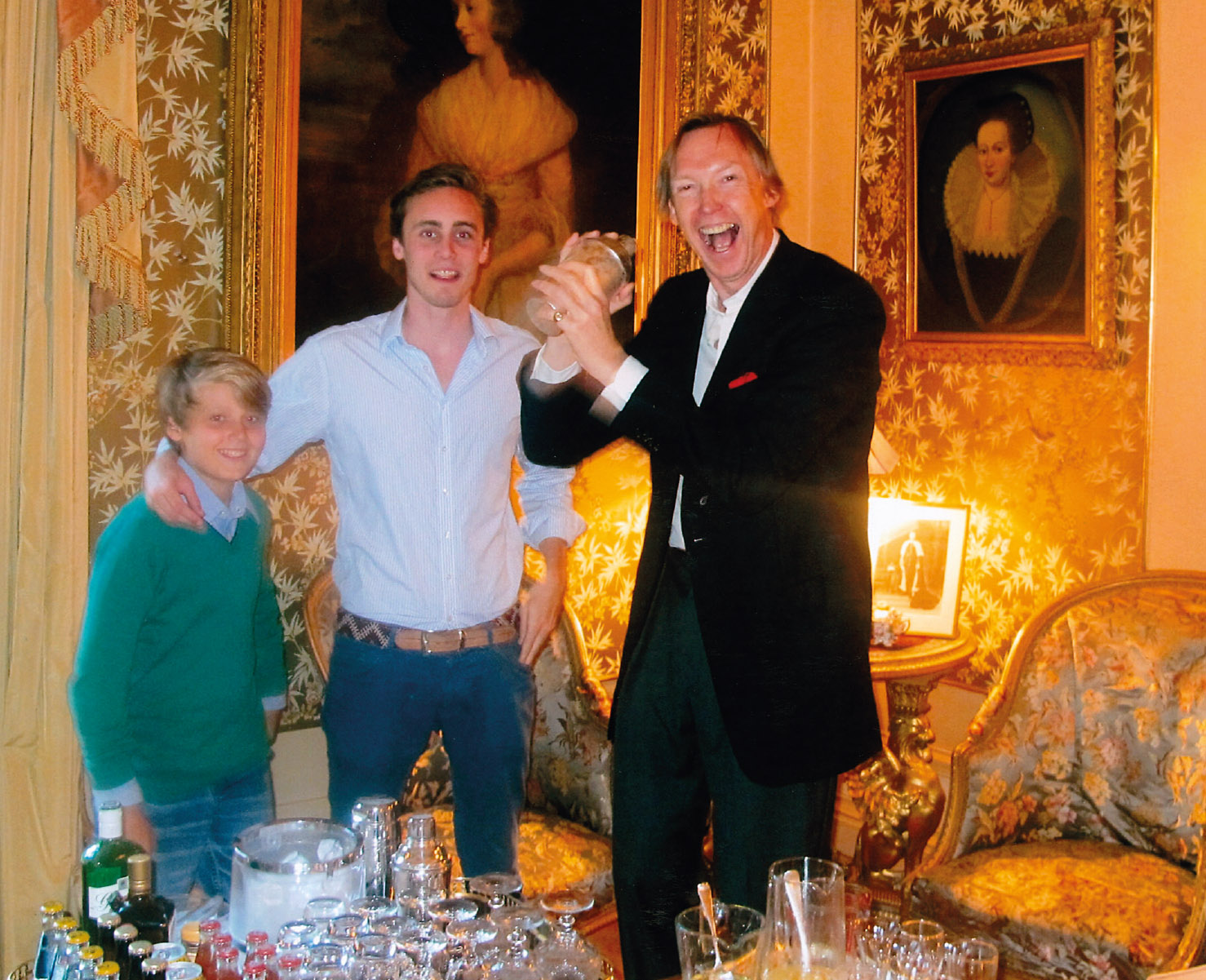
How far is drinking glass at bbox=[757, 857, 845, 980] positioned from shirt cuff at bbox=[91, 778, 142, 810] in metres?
1.08

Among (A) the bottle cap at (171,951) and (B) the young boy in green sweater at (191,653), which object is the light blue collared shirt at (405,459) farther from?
(A) the bottle cap at (171,951)

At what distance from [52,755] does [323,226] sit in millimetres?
1051

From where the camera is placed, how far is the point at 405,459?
7.05 feet

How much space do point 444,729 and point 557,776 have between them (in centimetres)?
42

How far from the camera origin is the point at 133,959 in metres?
1.43

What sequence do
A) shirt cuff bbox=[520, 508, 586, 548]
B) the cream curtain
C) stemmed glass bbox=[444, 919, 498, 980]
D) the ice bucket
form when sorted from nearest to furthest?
stemmed glass bbox=[444, 919, 498, 980] → the ice bucket → the cream curtain → shirt cuff bbox=[520, 508, 586, 548]

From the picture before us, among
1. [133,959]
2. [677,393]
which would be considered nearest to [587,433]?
[677,393]

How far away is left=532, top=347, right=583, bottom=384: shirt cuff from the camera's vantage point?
1.88 metres

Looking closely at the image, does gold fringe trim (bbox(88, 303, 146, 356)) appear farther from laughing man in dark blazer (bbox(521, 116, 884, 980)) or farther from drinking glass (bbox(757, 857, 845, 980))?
drinking glass (bbox(757, 857, 845, 980))

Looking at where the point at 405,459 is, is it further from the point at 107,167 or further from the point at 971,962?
the point at 971,962

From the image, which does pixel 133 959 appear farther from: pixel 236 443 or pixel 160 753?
pixel 236 443

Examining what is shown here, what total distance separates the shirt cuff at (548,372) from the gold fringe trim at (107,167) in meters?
0.67

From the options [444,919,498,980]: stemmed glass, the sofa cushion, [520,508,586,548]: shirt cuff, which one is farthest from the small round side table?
[444,919,498,980]: stemmed glass

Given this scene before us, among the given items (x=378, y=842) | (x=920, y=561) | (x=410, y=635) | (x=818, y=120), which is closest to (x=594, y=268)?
(x=410, y=635)
